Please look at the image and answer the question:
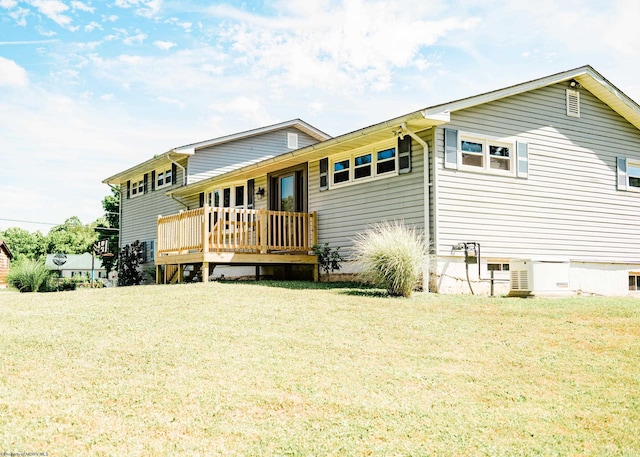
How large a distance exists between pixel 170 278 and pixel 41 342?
385 inches

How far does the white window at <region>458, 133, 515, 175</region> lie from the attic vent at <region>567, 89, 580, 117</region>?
2392 millimetres

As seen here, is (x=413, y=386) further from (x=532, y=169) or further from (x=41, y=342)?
(x=532, y=169)

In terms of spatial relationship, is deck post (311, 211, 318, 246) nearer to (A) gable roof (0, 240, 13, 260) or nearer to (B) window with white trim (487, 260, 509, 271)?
(B) window with white trim (487, 260, 509, 271)

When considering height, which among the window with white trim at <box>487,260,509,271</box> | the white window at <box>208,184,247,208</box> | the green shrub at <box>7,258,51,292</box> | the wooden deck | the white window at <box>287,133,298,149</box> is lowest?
the green shrub at <box>7,258,51,292</box>

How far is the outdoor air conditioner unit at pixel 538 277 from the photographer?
10992mm

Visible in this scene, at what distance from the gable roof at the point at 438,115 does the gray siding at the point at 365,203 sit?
1.96ft

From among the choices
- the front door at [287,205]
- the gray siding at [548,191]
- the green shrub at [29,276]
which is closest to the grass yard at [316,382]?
the gray siding at [548,191]

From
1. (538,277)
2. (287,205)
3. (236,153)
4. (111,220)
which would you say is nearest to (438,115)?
(538,277)

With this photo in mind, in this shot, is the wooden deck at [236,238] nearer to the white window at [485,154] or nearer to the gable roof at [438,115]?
the gable roof at [438,115]

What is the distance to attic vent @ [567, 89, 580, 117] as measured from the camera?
13812 mm

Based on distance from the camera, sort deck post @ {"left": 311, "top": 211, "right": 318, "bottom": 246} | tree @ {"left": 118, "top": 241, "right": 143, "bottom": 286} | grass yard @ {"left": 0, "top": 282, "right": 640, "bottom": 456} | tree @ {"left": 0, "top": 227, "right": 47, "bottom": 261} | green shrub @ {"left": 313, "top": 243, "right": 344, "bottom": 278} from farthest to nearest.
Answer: tree @ {"left": 0, "top": 227, "right": 47, "bottom": 261} → tree @ {"left": 118, "top": 241, "right": 143, "bottom": 286} → deck post @ {"left": 311, "top": 211, "right": 318, "bottom": 246} → green shrub @ {"left": 313, "top": 243, "right": 344, "bottom": 278} → grass yard @ {"left": 0, "top": 282, "right": 640, "bottom": 456}

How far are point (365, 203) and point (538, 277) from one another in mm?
4053

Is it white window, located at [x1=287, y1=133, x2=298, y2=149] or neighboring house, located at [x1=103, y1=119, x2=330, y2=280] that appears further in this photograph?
white window, located at [x1=287, y1=133, x2=298, y2=149]

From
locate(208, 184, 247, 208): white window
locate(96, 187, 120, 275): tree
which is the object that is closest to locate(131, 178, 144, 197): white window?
locate(208, 184, 247, 208): white window
